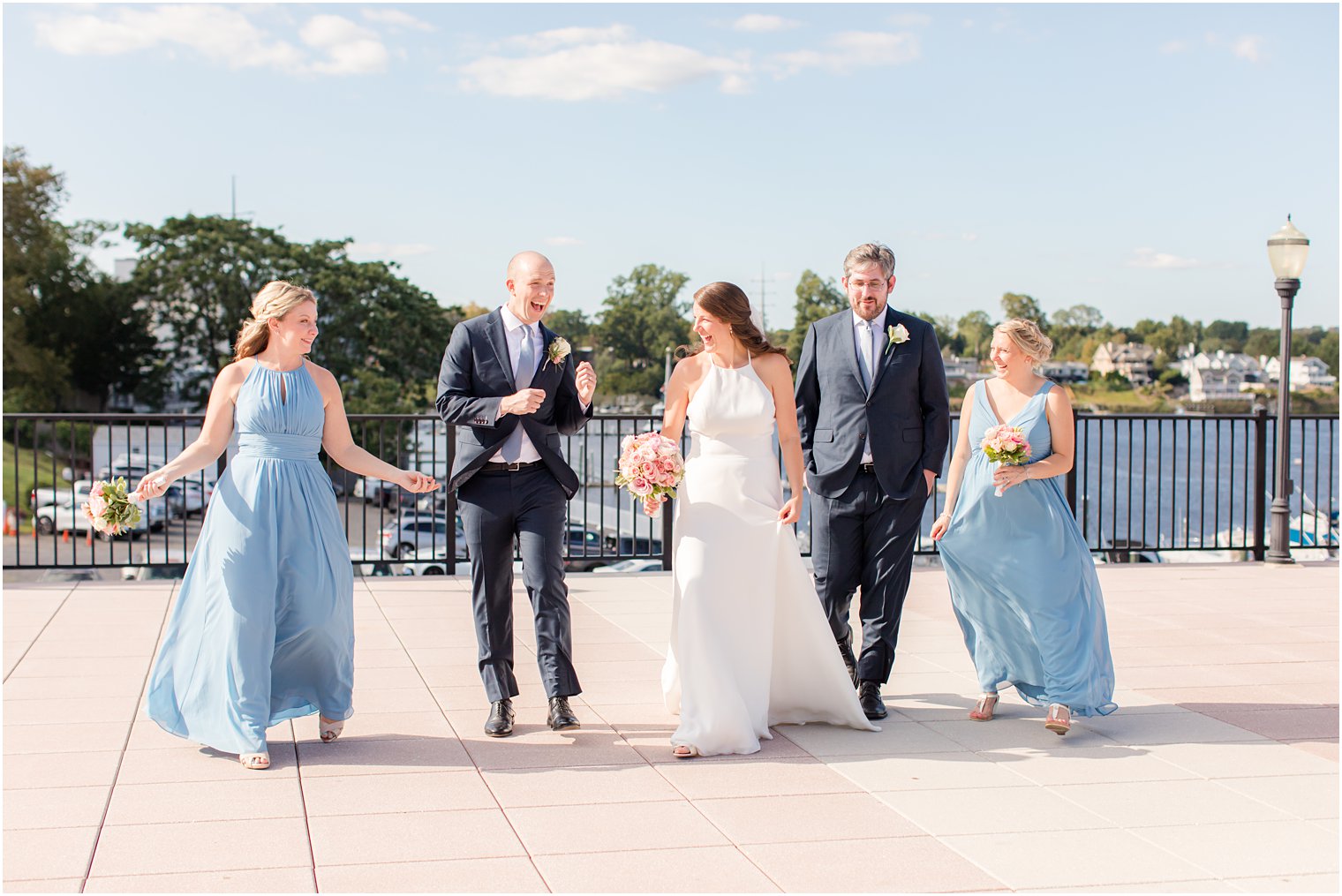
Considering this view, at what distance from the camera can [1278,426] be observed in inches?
456

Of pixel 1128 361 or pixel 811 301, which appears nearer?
pixel 811 301

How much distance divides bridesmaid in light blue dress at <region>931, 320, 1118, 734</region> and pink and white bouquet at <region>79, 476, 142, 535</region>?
3225 mm

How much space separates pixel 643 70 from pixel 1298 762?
226 feet

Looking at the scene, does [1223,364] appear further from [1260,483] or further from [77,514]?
[1260,483]

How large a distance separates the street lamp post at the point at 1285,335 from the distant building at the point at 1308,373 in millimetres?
60570

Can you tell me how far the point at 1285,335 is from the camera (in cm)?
1173

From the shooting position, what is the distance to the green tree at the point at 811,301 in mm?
48719

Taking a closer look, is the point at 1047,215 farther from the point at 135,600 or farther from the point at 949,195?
the point at 135,600

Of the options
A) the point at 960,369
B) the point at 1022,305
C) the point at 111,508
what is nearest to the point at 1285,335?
the point at 111,508

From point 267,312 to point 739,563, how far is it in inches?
79.2

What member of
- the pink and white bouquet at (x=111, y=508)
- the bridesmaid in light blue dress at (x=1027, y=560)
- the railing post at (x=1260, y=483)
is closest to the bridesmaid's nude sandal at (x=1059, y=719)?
the bridesmaid in light blue dress at (x=1027, y=560)

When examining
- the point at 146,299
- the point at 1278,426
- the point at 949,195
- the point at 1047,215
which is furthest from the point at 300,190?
the point at 1278,426

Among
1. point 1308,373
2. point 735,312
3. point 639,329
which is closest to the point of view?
point 735,312

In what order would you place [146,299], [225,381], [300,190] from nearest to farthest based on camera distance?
[225,381], [146,299], [300,190]
